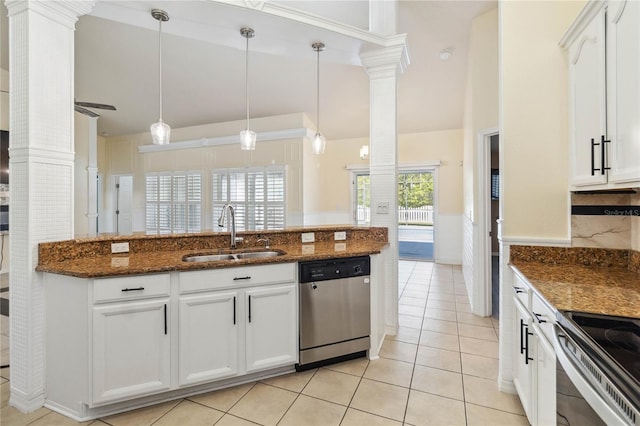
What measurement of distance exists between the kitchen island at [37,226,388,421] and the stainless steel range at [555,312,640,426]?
1448 mm

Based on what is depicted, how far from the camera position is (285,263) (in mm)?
2174

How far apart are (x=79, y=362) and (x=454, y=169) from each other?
21.2 feet

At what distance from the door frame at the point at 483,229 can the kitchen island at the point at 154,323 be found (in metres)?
2.04

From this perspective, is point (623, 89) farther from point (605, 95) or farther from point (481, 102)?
point (481, 102)

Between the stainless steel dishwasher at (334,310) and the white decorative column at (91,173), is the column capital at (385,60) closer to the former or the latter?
the stainless steel dishwasher at (334,310)

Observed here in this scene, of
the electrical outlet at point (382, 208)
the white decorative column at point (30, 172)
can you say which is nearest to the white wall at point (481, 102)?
the electrical outlet at point (382, 208)

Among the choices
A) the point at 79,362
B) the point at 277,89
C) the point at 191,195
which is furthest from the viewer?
the point at 191,195

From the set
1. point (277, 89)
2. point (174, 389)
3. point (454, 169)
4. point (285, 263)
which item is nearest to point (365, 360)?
point (285, 263)

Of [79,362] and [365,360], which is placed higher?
[79,362]

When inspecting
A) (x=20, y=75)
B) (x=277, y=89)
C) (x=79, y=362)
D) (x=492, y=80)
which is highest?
(x=277, y=89)

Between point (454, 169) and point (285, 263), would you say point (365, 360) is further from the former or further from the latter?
point (454, 169)

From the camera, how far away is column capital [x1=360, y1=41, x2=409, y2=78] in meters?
Answer: 2.83

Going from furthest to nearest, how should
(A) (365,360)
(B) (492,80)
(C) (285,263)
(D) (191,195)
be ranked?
(D) (191,195) → (B) (492,80) → (A) (365,360) → (C) (285,263)

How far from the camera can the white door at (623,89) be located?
1234 mm
